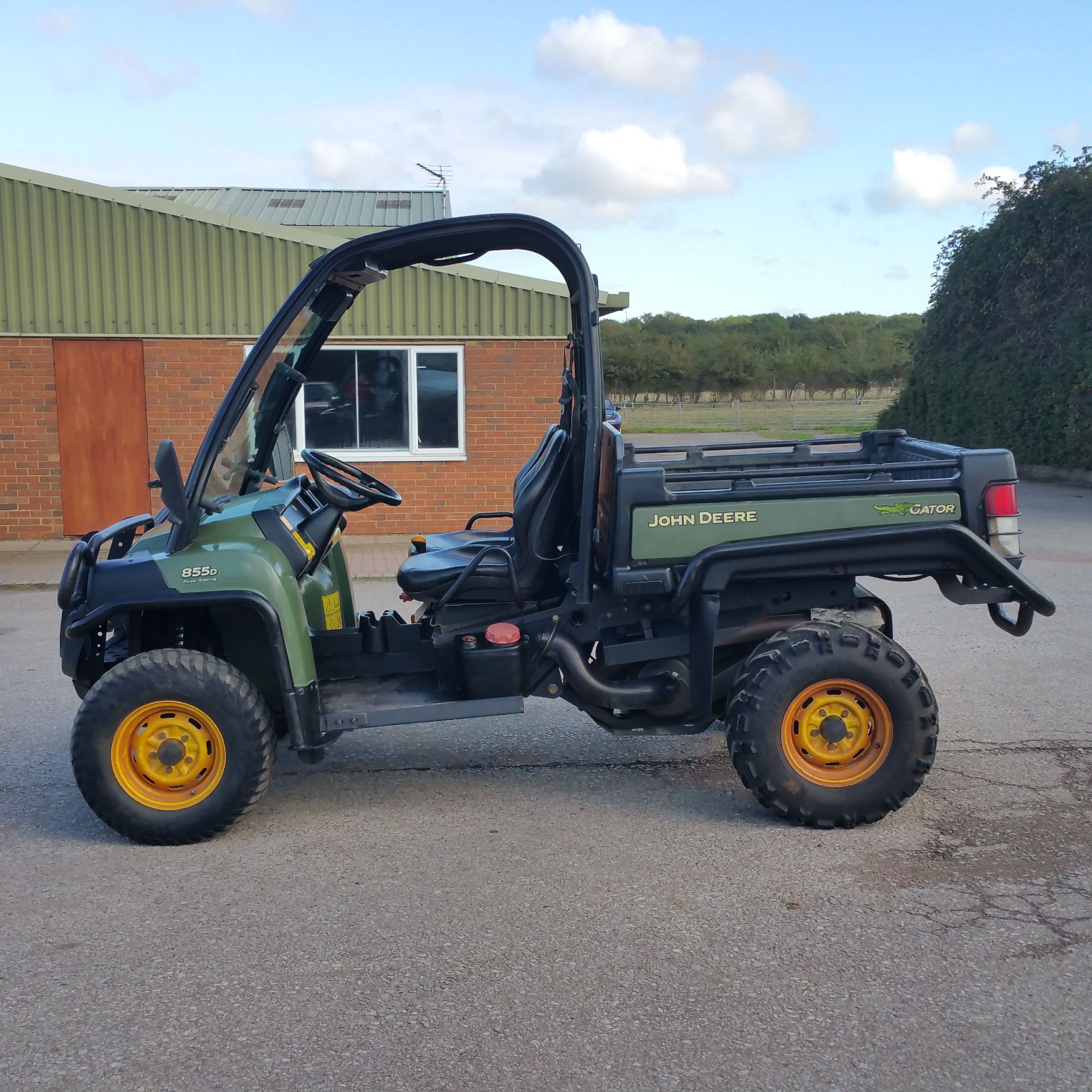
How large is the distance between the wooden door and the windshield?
8.61 metres

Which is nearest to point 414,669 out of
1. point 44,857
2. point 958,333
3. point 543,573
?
point 543,573

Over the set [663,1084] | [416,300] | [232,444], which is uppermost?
[416,300]

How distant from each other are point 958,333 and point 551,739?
20.0m

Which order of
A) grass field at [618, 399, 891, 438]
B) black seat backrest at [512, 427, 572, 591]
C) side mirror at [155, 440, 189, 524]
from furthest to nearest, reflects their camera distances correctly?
grass field at [618, 399, 891, 438] → black seat backrest at [512, 427, 572, 591] → side mirror at [155, 440, 189, 524]

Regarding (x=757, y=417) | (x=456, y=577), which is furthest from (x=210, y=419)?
(x=757, y=417)

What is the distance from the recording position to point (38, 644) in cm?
827

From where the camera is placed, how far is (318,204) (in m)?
25.6

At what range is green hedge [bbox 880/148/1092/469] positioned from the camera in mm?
19469

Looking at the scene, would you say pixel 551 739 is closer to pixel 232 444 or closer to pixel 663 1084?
pixel 232 444

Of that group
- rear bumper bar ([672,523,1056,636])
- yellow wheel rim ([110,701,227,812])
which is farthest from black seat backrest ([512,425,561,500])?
yellow wheel rim ([110,701,227,812])

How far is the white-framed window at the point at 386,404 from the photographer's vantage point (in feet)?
44.1

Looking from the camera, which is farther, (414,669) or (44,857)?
(414,669)

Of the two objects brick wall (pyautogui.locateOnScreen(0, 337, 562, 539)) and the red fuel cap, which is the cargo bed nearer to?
the red fuel cap

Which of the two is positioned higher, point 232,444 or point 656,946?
point 232,444
